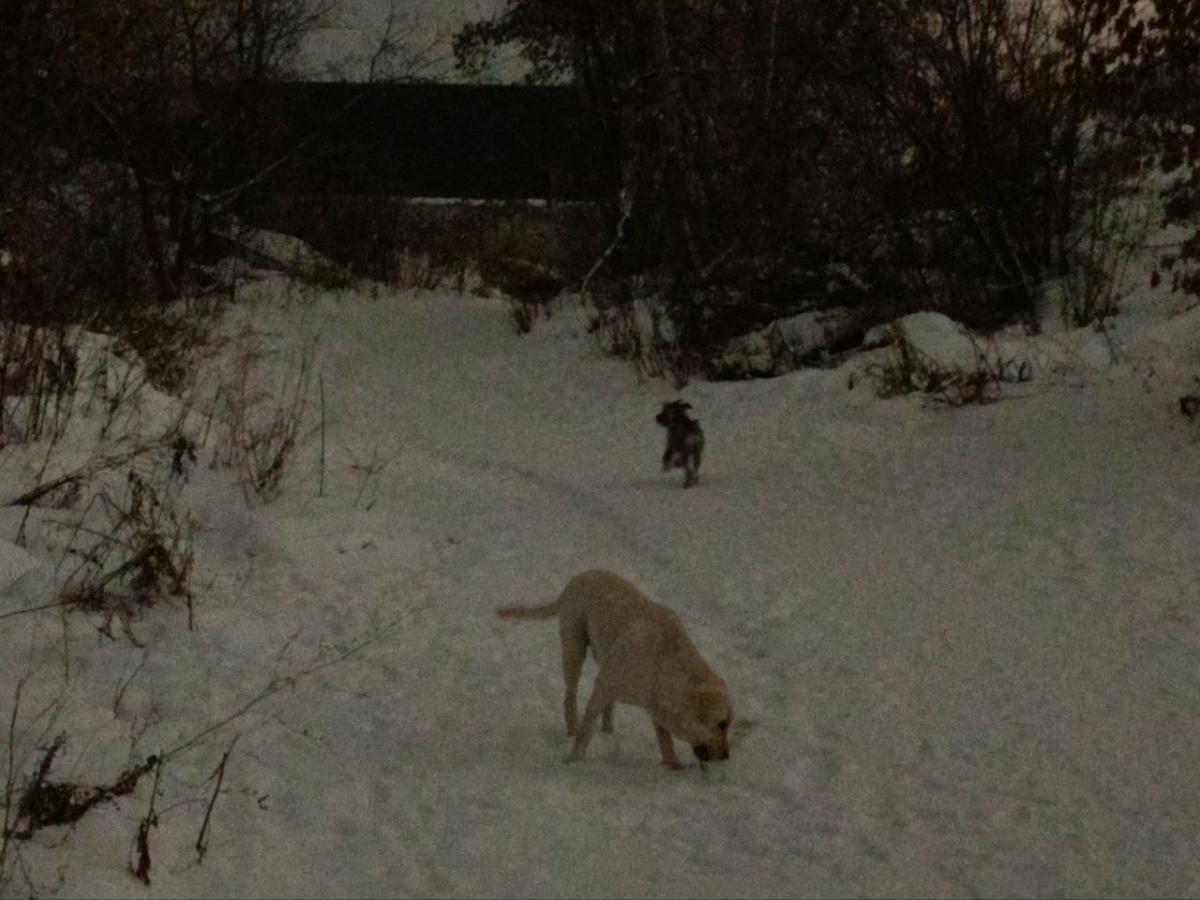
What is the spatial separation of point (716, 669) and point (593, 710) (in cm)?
113

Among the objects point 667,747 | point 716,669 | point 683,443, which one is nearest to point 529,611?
point 716,669

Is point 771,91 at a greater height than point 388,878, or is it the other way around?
point 771,91

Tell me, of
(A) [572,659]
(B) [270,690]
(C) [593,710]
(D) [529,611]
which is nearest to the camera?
(C) [593,710]

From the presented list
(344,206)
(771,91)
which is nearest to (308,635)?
(771,91)

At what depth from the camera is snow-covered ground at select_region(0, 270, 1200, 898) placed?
329 cm

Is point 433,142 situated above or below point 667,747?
above

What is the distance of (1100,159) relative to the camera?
11.0 meters

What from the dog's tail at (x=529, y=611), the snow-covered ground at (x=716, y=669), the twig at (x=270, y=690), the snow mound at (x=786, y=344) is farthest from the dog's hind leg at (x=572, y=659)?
the snow mound at (x=786, y=344)

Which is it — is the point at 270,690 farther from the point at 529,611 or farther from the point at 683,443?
the point at 683,443

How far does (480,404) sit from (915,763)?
930 cm

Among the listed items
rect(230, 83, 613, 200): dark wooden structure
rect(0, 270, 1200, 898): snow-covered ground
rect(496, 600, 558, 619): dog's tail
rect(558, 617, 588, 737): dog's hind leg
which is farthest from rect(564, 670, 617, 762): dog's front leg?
rect(230, 83, 613, 200): dark wooden structure

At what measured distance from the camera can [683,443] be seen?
8.04m

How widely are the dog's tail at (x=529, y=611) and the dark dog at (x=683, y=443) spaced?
3509 millimetres

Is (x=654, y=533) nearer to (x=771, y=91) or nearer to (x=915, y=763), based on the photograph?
(x=915, y=763)
